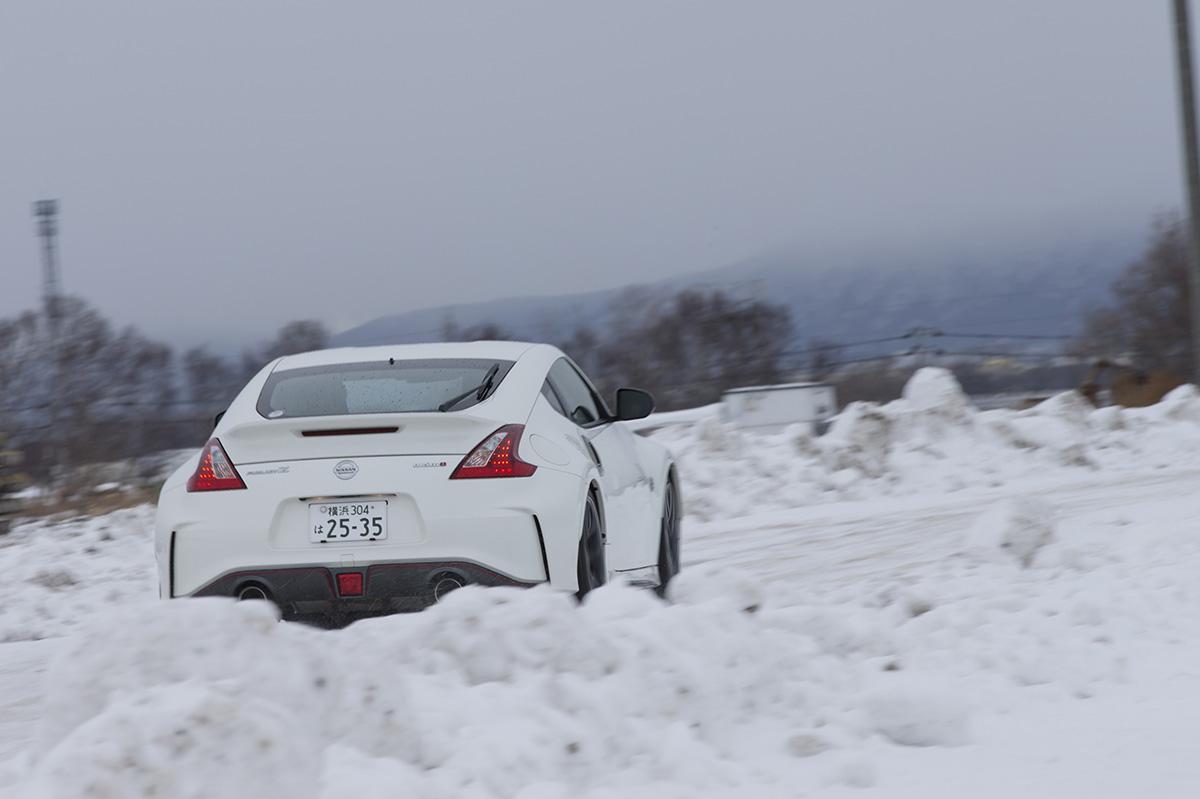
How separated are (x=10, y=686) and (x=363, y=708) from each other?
382 cm

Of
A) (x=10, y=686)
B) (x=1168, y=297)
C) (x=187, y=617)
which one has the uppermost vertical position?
(x=1168, y=297)

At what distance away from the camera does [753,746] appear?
443 cm

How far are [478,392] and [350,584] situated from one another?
1.00m

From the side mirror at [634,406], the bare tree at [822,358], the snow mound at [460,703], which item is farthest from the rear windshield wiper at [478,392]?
the bare tree at [822,358]

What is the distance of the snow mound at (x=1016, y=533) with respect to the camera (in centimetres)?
800

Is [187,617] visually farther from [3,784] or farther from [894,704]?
[894,704]

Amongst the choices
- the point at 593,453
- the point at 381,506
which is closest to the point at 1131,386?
the point at 593,453

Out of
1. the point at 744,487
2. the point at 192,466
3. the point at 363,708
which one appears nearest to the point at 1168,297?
the point at 744,487

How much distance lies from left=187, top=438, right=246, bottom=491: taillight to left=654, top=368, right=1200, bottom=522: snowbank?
7.52m

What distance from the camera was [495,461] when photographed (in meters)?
6.03

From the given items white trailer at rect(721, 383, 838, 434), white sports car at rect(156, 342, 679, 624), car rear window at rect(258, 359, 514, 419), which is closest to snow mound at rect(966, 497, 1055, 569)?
white sports car at rect(156, 342, 679, 624)

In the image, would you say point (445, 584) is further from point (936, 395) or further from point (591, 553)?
point (936, 395)

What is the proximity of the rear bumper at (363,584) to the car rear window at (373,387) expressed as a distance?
2.28 feet

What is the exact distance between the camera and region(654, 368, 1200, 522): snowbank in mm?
14219
